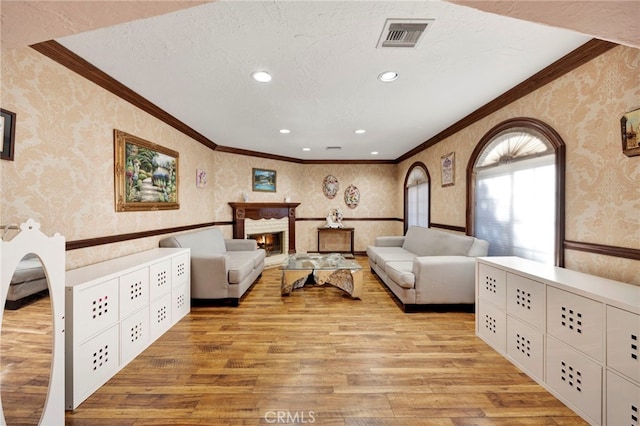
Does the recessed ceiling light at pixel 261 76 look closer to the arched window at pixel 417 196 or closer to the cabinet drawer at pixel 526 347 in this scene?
the cabinet drawer at pixel 526 347

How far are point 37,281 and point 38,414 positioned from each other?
667 millimetres

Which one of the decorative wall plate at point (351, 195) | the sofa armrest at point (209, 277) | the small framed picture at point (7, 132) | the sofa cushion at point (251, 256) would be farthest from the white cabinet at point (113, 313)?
the decorative wall plate at point (351, 195)

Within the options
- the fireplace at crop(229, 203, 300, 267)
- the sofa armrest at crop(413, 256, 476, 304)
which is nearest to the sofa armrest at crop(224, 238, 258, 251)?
the fireplace at crop(229, 203, 300, 267)

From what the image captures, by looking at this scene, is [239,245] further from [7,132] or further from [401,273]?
[7,132]

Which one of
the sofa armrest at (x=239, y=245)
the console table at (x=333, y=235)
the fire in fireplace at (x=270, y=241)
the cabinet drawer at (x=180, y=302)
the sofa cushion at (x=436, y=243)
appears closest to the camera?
the cabinet drawer at (x=180, y=302)

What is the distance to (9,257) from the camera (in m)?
1.15

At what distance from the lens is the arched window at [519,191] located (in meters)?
2.25

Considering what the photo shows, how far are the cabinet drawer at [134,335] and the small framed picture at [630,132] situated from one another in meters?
3.82

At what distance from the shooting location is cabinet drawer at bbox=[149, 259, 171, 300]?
2352 mm

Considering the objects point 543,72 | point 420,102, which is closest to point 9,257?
point 420,102

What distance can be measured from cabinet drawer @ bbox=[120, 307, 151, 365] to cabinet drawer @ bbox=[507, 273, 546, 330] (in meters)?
3.09

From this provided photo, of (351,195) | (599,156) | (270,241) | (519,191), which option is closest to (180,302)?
(270,241)

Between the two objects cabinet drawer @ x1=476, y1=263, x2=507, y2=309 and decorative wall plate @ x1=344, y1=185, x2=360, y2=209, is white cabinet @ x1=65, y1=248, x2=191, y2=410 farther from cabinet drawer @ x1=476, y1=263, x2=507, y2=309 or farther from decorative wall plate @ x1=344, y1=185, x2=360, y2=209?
decorative wall plate @ x1=344, y1=185, x2=360, y2=209

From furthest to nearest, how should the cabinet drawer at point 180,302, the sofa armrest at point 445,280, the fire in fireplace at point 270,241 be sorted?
the fire in fireplace at point 270,241 < the sofa armrest at point 445,280 < the cabinet drawer at point 180,302
